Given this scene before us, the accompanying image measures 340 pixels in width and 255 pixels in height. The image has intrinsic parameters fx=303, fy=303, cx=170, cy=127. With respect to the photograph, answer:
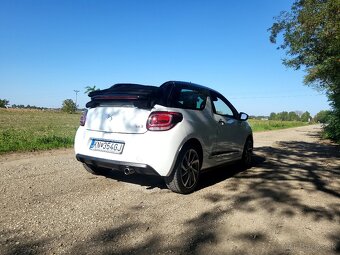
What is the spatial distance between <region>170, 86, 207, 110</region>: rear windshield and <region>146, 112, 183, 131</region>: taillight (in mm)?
320

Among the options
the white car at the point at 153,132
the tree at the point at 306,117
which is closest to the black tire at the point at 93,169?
the white car at the point at 153,132

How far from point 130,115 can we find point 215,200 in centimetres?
173

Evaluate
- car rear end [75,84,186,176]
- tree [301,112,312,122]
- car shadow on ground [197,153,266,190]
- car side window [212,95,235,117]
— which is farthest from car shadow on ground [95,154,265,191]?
tree [301,112,312,122]

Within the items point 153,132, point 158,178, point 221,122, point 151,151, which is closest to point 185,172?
point 151,151

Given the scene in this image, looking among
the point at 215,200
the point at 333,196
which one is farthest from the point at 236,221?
the point at 333,196

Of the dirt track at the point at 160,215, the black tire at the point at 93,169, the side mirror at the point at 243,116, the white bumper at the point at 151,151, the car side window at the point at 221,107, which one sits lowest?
the dirt track at the point at 160,215

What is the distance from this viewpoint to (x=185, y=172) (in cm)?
450

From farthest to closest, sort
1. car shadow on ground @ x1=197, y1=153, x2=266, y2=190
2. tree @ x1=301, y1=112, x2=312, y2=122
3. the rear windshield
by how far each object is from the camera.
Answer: tree @ x1=301, y1=112, x2=312, y2=122
car shadow on ground @ x1=197, y1=153, x2=266, y2=190
the rear windshield

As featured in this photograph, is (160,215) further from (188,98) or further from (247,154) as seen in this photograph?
(247,154)

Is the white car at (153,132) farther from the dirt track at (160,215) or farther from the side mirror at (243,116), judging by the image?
the side mirror at (243,116)

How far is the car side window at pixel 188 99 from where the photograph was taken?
183 inches

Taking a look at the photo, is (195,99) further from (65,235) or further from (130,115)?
(65,235)

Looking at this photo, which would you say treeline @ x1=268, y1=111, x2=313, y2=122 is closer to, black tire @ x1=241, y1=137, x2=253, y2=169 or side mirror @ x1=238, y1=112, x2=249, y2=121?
black tire @ x1=241, y1=137, x2=253, y2=169

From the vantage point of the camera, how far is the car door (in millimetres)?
5461
